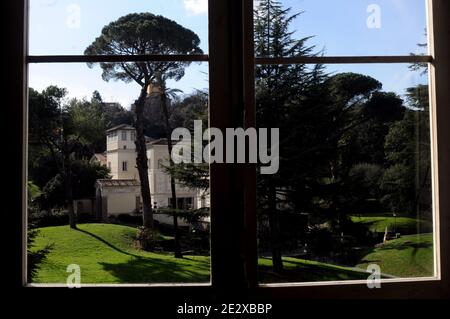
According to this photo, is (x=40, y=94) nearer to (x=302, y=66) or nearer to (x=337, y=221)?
(x=302, y=66)

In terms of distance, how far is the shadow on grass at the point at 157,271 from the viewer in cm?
149

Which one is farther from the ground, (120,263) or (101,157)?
(101,157)

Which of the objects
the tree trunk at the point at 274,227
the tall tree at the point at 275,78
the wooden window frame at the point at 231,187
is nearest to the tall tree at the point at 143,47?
the wooden window frame at the point at 231,187

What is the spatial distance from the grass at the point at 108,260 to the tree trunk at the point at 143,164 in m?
0.08

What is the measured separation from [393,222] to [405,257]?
0.47 ft

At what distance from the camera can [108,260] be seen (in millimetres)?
1509

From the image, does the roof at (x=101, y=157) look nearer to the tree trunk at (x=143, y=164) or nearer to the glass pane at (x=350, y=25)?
the tree trunk at (x=143, y=164)

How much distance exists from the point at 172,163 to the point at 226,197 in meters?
0.26

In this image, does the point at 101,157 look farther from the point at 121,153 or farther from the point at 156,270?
the point at 156,270

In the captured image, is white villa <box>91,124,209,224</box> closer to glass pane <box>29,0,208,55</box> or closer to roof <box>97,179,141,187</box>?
roof <box>97,179,141,187</box>

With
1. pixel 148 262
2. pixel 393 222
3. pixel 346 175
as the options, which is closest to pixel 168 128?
pixel 148 262

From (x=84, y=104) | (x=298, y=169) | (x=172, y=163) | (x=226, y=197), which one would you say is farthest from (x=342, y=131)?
(x=84, y=104)

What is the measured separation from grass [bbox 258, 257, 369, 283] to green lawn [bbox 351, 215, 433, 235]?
0.63 feet

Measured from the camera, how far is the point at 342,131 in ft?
5.19
